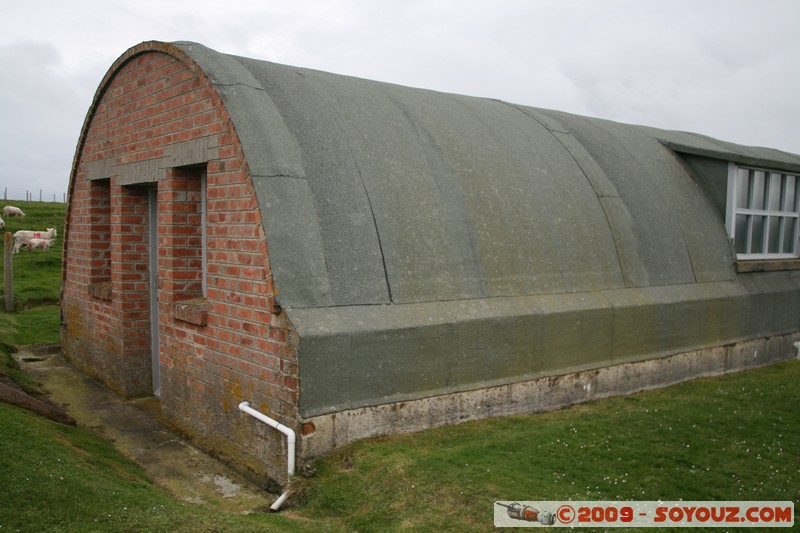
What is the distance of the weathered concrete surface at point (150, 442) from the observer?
5938 millimetres

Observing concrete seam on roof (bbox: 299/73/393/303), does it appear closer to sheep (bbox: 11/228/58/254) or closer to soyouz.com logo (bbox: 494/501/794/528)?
soyouz.com logo (bbox: 494/501/794/528)

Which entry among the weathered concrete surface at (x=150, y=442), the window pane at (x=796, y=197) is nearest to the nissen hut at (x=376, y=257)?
the weathered concrete surface at (x=150, y=442)

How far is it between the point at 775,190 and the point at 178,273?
30.9ft

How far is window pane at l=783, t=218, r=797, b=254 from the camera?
459 inches

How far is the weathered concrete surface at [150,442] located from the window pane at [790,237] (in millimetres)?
9844

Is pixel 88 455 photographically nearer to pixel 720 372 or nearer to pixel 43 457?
pixel 43 457

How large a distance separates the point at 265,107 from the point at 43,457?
3.55m

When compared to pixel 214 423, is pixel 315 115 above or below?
above

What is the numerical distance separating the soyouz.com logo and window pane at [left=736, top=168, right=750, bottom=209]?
6.77 meters

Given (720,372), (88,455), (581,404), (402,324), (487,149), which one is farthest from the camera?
(720,372)

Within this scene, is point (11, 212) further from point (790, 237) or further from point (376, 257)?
point (790, 237)

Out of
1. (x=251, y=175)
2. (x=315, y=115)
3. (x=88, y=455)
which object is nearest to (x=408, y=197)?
(x=315, y=115)

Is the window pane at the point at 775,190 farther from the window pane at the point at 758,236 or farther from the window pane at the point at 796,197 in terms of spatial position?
the window pane at the point at 796,197

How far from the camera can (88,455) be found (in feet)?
19.0
